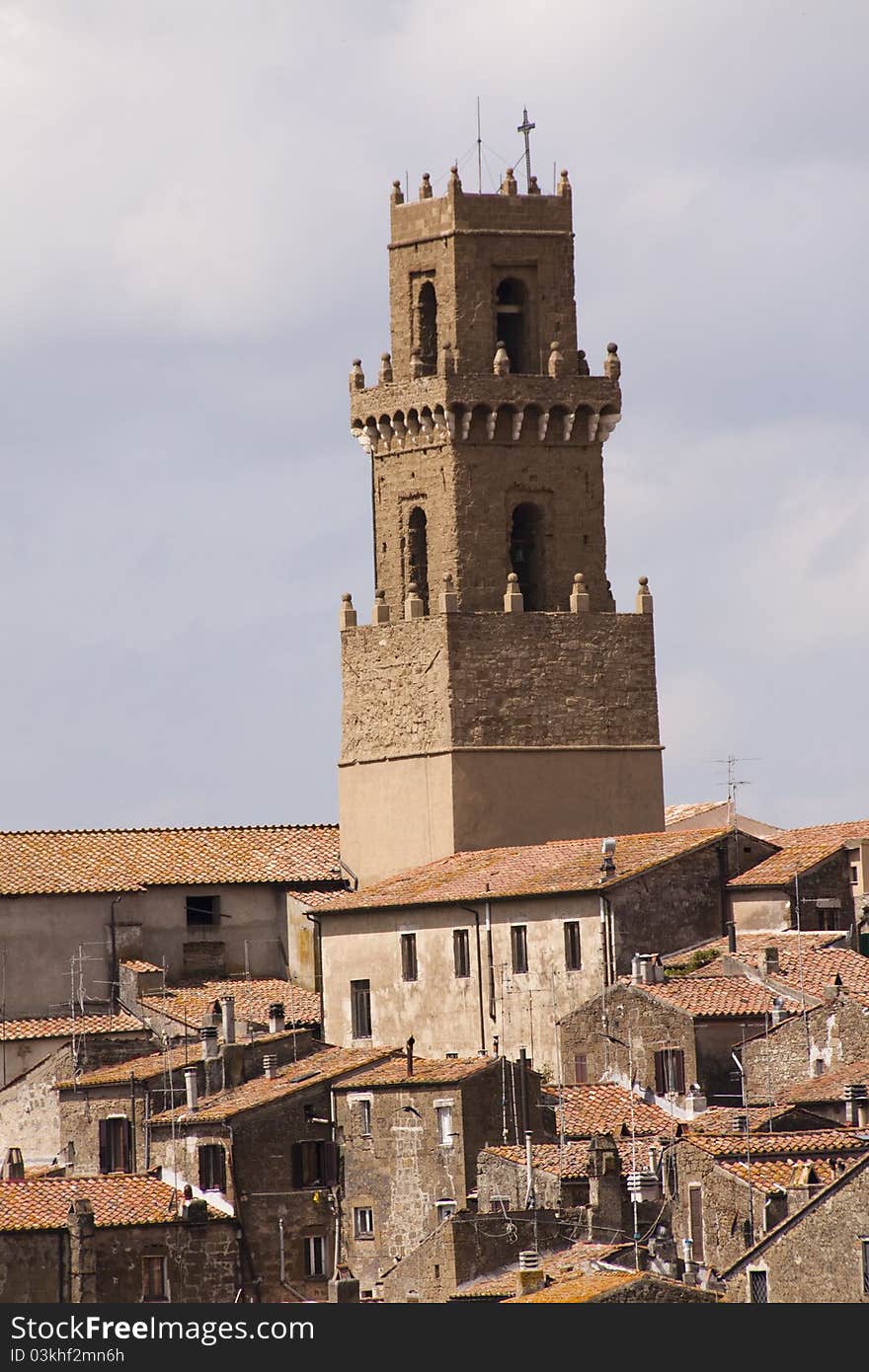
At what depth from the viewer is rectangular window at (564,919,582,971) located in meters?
76.3

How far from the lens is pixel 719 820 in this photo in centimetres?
9350

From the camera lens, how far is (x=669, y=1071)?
7256 centimetres

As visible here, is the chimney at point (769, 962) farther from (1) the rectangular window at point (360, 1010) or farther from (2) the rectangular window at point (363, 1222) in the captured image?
(1) the rectangular window at point (360, 1010)

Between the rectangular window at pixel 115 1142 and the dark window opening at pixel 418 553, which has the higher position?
the dark window opening at pixel 418 553

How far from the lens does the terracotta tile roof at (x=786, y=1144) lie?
6512 centimetres

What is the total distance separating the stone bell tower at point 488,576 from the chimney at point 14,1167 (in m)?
10.1

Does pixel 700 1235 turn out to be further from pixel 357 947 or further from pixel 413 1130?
pixel 357 947

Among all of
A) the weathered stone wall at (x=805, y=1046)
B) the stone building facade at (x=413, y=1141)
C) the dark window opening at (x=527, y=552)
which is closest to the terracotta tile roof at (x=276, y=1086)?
the stone building facade at (x=413, y=1141)

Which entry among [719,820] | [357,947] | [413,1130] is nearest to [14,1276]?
[413,1130]

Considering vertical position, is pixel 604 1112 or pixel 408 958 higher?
pixel 408 958

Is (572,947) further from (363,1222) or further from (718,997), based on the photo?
(363,1222)

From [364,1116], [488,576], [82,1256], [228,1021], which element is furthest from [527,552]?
[82,1256]

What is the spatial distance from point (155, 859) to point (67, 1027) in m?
4.78

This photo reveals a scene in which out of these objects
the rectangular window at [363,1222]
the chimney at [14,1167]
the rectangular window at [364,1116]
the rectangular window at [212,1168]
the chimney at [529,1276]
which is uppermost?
the rectangular window at [364,1116]
